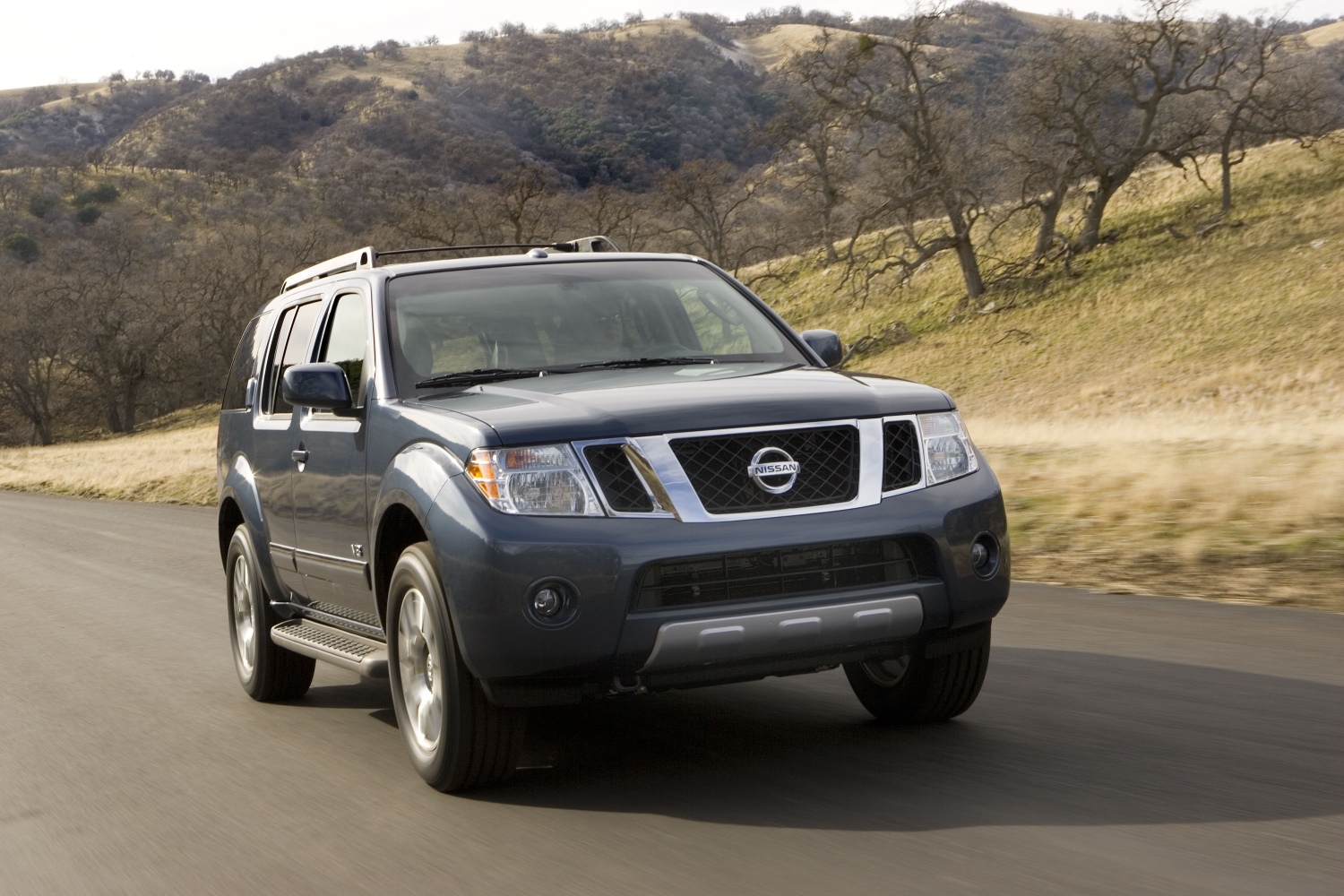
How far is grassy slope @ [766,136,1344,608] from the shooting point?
33.7ft

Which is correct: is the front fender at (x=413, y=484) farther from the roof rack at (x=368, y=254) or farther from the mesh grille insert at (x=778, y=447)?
the roof rack at (x=368, y=254)

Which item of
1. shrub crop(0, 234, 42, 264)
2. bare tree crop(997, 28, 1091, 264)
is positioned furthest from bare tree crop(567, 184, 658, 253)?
shrub crop(0, 234, 42, 264)

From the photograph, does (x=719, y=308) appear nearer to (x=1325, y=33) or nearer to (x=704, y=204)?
(x=704, y=204)

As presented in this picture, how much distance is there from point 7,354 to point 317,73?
116354mm

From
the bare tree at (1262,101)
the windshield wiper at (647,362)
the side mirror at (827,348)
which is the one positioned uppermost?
the bare tree at (1262,101)

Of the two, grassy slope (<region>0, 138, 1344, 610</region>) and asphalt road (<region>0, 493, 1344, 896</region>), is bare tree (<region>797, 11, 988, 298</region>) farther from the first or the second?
asphalt road (<region>0, 493, 1344, 896</region>)

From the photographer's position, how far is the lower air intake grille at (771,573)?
15.8 ft

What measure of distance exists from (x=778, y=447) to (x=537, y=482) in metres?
0.77

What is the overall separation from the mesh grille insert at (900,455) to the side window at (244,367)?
3.78 m

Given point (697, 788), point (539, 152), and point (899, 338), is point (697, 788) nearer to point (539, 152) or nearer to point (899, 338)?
point (899, 338)

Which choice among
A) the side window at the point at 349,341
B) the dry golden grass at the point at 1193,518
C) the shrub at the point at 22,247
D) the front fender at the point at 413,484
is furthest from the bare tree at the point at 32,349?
the front fender at the point at 413,484

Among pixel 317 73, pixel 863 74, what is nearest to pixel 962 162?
pixel 863 74

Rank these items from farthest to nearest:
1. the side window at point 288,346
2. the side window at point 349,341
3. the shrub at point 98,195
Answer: the shrub at point 98,195 < the side window at point 288,346 < the side window at point 349,341

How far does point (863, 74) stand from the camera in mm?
49531
